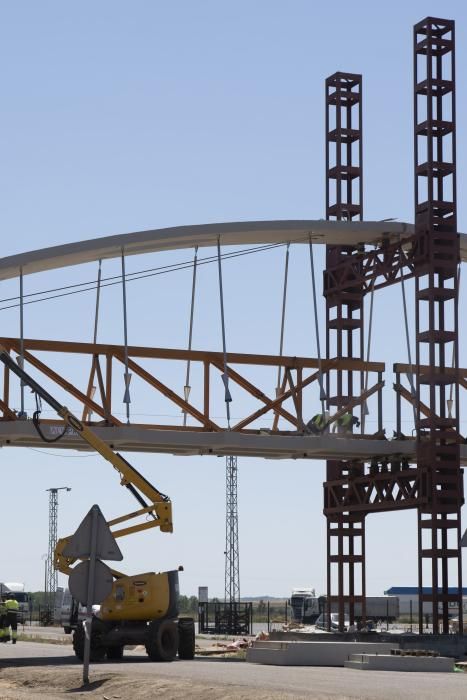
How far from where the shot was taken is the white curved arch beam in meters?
39.2

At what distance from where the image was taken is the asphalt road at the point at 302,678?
21.1 m

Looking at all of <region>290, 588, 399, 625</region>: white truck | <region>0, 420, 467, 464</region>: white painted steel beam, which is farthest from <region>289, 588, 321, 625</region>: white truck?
<region>0, 420, 467, 464</region>: white painted steel beam

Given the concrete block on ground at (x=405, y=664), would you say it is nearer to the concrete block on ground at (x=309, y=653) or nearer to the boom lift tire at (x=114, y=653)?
the concrete block on ground at (x=309, y=653)

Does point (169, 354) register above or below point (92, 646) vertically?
above

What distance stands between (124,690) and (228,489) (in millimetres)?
62910

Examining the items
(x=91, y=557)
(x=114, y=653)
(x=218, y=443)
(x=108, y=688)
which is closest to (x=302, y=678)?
(x=108, y=688)

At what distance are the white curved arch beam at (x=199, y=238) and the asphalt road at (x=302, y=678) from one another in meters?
11.1

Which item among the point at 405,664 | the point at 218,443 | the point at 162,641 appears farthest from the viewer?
the point at 218,443

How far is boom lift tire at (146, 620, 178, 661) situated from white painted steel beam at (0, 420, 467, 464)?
6217 millimetres

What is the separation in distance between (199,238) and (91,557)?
61.4 ft

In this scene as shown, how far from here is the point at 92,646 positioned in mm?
32625

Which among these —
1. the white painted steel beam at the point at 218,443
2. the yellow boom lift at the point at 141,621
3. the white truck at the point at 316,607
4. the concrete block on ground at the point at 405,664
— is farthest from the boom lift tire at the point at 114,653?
the white truck at the point at 316,607

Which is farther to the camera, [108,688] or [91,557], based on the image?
[108,688]

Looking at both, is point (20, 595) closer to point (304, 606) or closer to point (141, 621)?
point (304, 606)
